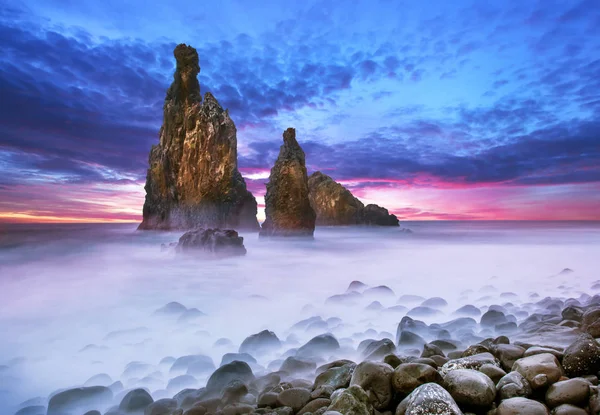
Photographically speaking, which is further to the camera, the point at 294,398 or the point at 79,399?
the point at 79,399

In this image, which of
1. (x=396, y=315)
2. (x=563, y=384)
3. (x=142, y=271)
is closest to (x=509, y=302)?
(x=396, y=315)

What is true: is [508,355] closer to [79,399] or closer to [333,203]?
[79,399]

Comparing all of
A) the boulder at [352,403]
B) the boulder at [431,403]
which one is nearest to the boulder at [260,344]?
the boulder at [352,403]

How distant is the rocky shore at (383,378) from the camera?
2.35 meters

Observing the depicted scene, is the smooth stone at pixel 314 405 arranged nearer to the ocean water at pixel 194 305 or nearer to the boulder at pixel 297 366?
the boulder at pixel 297 366

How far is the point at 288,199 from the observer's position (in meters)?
21.8

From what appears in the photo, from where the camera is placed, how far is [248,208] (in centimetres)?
3997

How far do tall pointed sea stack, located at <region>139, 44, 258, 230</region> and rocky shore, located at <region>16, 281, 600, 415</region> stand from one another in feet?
110

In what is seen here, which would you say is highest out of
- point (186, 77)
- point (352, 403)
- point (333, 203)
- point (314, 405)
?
point (186, 77)

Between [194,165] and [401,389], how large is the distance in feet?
121

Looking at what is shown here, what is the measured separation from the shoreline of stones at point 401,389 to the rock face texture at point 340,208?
140 ft

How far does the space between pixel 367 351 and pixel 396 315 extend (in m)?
1.83

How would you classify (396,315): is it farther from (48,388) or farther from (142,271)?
(142,271)

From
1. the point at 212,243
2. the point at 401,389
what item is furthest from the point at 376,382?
the point at 212,243
